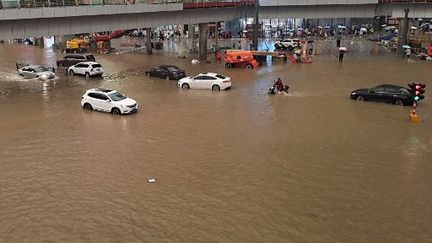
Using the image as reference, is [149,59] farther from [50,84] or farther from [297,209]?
[297,209]

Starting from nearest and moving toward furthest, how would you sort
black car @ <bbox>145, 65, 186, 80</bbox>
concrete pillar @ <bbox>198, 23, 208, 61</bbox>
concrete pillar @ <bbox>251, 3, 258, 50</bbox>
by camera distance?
black car @ <bbox>145, 65, 186, 80</bbox> < concrete pillar @ <bbox>198, 23, 208, 61</bbox> < concrete pillar @ <bbox>251, 3, 258, 50</bbox>

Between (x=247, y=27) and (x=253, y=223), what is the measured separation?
66.3m

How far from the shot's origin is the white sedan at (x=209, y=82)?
105 ft

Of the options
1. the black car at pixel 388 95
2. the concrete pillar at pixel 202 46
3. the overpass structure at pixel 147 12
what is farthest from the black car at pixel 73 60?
the black car at pixel 388 95

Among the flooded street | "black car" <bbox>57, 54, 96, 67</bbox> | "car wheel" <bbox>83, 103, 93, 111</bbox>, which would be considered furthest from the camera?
"black car" <bbox>57, 54, 96, 67</bbox>

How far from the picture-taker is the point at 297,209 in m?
13.8

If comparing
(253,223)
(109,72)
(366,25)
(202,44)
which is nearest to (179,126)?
(253,223)

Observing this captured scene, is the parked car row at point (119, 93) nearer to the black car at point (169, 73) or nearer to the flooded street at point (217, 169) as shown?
the black car at point (169, 73)

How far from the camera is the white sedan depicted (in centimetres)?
3212

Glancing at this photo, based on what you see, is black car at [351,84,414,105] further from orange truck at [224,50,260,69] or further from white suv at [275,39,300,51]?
white suv at [275,39,300,51]

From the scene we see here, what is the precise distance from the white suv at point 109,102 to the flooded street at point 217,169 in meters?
0.49

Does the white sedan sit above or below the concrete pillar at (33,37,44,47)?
below

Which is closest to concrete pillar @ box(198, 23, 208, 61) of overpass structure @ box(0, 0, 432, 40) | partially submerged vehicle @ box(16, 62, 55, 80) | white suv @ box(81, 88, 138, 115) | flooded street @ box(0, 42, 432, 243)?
overpass structure @ box(0, 0, 432, 40)

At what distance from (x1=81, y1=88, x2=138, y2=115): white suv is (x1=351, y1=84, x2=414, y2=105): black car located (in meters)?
13.8
